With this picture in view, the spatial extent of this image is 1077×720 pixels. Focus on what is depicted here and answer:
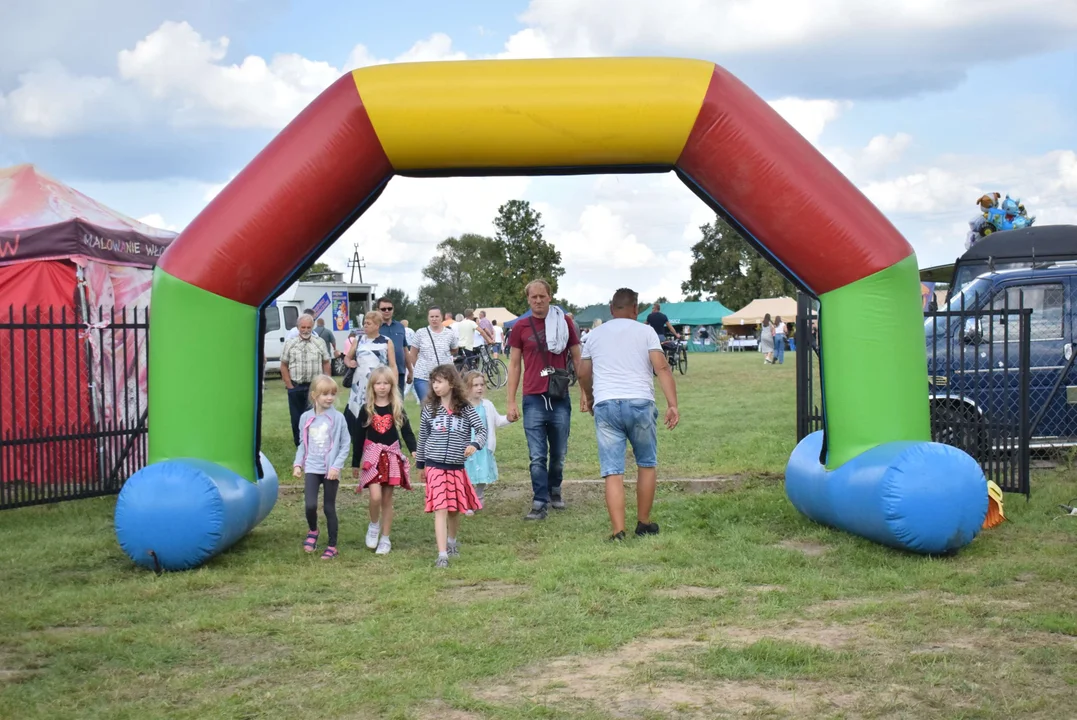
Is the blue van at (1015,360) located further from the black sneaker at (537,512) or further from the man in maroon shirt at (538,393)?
the black sneaker at (537,512)

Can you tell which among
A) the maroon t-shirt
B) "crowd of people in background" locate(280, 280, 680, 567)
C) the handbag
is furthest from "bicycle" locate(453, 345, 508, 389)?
"crowd of people in background" locate(280, 280, 680, 567)

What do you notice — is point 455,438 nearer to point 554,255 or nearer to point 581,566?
point 581,566

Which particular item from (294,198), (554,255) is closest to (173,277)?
(294,198)

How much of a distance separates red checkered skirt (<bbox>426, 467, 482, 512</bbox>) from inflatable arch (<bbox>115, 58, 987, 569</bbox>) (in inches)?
49.7

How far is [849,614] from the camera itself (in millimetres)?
5609

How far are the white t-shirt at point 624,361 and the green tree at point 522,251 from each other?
1712 inches

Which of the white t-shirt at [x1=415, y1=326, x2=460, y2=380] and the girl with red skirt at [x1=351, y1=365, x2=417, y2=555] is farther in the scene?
the white t-shirt at [x1=415, y1=326, x2=460, y2=380]

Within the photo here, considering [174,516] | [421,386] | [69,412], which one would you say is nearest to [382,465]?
[174,516]

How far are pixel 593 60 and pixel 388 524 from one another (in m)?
3.49

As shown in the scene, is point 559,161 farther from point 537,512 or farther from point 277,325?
point 277,325

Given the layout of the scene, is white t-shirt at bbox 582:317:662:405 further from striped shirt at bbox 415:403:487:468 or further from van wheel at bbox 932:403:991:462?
van wheel at bbox 932:403:991:462

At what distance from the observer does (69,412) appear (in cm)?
1055

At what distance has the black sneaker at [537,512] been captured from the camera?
28.7ft

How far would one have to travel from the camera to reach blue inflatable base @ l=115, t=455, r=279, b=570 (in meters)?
6.76
